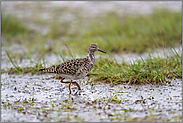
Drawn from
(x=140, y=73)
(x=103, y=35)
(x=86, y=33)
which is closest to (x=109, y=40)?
(x=103, y=35)

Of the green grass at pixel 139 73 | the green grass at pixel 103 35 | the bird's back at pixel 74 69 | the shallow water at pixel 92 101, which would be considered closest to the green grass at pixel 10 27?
the green grass at pixel 103 35

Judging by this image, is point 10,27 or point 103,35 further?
point 10,27

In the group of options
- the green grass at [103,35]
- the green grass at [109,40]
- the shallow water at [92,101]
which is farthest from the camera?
the green grass at [103,35]

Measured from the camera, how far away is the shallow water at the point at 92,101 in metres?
5.70

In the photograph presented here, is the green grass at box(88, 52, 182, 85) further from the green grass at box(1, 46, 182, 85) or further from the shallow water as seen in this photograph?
the shallow water

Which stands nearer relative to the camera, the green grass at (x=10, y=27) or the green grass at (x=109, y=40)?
the green grass at (x=109, y=40)

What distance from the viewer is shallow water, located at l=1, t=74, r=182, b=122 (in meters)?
5.70

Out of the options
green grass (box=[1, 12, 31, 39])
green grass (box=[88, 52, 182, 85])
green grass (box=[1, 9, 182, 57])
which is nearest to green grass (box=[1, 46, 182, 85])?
green grass (box=[88, 52, 182, 85])

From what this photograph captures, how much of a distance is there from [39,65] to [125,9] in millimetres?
11376

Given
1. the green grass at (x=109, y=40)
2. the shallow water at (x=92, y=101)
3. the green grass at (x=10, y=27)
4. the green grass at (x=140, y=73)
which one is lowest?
the shallow water at (x=92, y=101)

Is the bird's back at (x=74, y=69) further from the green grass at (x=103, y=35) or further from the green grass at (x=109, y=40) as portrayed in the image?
the green grass at (x=103, y=35)

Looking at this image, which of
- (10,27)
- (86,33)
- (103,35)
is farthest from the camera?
(10,27)

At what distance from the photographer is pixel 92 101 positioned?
21.4ft

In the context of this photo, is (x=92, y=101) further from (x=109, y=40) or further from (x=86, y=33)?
(x=86, y=33)
